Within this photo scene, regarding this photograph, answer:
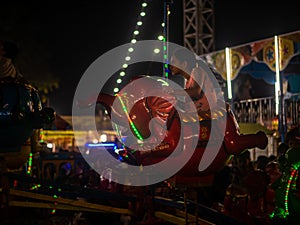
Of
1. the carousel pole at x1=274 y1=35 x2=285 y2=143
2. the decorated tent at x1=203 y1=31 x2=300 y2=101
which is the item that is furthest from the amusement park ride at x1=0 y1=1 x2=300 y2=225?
the decorated tent at x1=203 y1=31 x2=300 y2=101

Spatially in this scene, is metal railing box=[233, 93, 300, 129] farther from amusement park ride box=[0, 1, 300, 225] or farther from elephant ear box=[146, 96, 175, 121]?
elephant ear box=[146, 96, 175, 121]

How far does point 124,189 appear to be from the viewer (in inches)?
218

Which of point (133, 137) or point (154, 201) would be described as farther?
point (154, 201)

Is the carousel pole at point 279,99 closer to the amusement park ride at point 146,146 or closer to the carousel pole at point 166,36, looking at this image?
the amusement park ride at point 146,146

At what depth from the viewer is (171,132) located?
338 cm

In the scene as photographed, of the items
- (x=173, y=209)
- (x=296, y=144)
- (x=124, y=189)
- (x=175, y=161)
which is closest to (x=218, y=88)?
(x=175, y=161)

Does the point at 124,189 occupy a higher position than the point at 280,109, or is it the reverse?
the point at 280,109

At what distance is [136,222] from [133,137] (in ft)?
3.47

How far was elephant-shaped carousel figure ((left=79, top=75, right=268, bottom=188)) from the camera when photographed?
3344mm

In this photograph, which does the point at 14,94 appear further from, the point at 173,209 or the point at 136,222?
the point at 173,209

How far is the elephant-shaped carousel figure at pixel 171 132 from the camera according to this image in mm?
3344

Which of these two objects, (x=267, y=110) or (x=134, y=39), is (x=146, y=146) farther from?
(x=267, y=110)

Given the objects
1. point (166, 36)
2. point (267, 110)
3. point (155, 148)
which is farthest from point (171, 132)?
point (267, 110)

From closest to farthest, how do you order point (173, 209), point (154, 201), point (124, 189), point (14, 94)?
point (14, 94) → point (154, 201) → point (173, 209) → point (124, 189)
